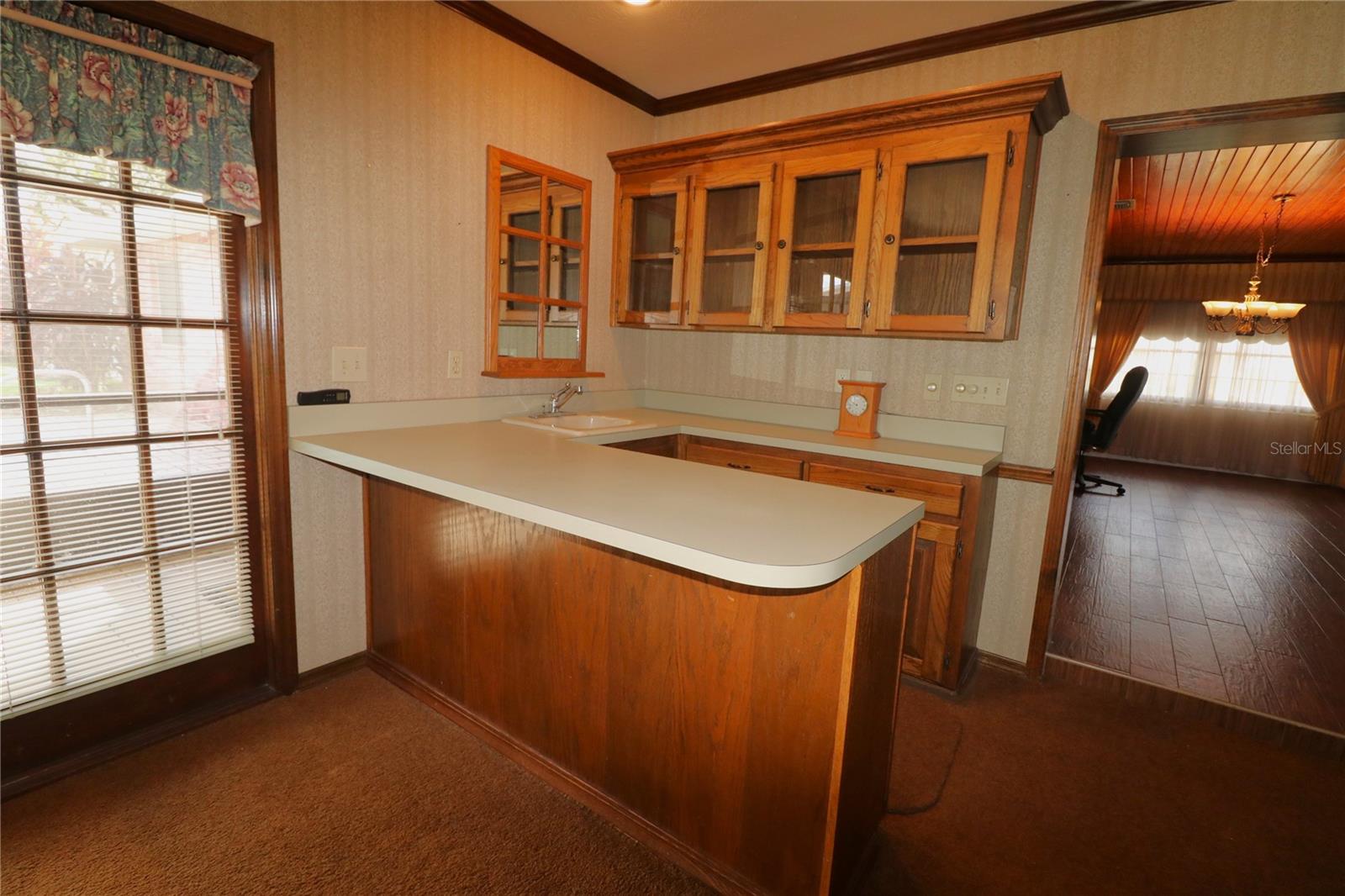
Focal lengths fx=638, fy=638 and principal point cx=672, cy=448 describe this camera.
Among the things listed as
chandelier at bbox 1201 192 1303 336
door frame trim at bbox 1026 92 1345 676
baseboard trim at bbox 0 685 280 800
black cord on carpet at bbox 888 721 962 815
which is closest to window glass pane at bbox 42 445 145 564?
baseboard trim at bbox 0 685 280 800

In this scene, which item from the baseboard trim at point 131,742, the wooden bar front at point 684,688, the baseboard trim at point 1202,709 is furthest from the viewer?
the baseboard trim at point 1202,709

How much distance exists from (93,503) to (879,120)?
2.70 meters

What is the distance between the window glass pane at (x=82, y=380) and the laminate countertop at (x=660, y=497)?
439 millimetres

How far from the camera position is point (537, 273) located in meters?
2.71

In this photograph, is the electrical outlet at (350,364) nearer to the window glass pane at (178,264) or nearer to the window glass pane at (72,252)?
the window glass pane at (178,264)

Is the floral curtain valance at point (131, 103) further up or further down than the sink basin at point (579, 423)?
further up

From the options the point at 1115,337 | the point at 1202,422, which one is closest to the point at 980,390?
the point at 1115,337

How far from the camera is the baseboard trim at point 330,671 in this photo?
2.17m

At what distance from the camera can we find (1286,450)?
7.04 metres

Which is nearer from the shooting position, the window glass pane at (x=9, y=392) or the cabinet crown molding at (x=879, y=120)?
the window glass pane at (x=9, y=392)

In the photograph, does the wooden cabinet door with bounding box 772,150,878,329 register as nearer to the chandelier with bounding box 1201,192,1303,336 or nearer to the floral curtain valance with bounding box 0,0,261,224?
the floral curtain valance with bounding box 0,0,261,224

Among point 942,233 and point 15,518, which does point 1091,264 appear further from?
point 15,518

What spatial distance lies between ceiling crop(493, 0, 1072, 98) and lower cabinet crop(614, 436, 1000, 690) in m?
1.61

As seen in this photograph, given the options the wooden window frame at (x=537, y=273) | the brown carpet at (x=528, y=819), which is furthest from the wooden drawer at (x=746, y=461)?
the brown carpet at (x=528, y=819)
